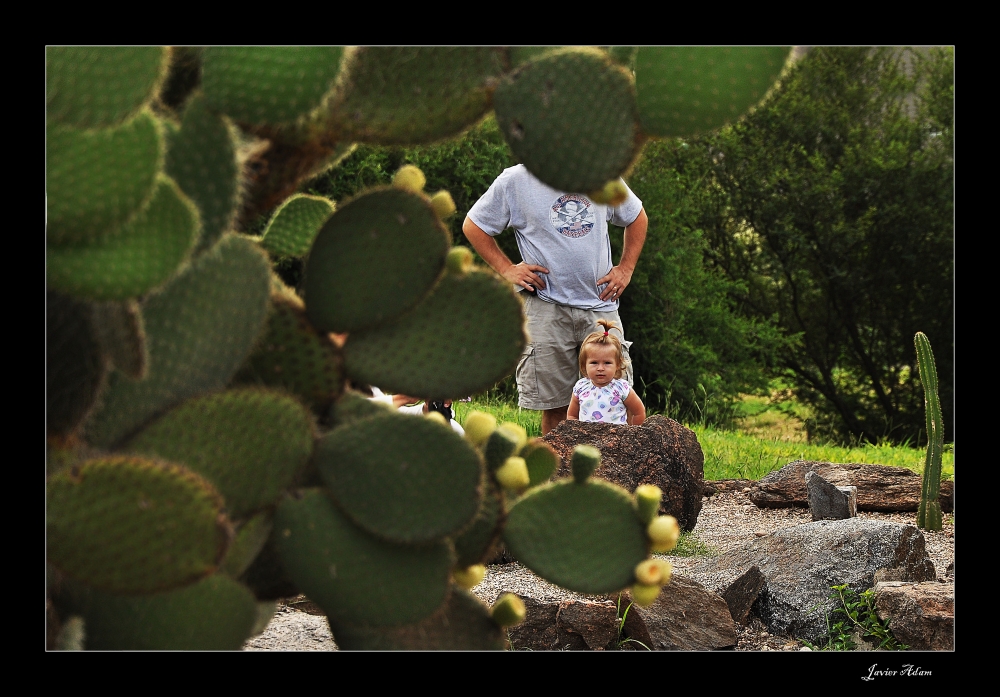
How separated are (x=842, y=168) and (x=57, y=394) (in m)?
10.7

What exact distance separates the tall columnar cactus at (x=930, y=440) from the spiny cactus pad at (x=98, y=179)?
2.88 m

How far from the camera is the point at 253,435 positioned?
1.16 metres

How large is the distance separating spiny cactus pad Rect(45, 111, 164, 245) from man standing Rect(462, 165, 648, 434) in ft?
10.3

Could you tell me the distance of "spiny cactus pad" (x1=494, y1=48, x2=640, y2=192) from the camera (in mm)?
1157

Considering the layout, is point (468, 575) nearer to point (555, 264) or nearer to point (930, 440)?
point (930, 440)

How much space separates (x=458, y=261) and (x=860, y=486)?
10.7ft

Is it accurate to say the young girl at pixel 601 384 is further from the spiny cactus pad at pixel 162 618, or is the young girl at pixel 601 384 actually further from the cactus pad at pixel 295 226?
the spiny cactus pad at pixel 162 618

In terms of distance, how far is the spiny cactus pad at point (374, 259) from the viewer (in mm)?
1260

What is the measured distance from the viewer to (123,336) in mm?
1023

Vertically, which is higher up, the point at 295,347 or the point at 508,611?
the point at 295,347

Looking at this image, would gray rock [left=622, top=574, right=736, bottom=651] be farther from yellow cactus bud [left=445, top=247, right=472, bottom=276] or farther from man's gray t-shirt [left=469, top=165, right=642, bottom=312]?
A: man's gray t-shirt [left=469, top=165, right=642, bottom=312]

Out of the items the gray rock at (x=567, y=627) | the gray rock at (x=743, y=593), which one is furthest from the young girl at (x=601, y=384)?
the gray rock at (x=567, y=627)

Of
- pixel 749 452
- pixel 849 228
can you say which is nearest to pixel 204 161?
pixel 749 452

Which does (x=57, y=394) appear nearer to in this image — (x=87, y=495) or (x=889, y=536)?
(x=87, y=495)
